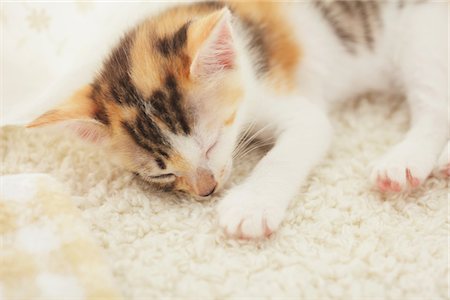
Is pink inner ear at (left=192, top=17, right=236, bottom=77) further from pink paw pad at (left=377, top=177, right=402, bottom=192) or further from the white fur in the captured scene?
pink paw pad at (left=377, top=177, right=402, bottom=192)

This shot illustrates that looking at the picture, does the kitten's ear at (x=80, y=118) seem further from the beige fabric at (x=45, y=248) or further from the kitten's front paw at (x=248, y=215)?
the kitten's front paw at (x=248, y=215)

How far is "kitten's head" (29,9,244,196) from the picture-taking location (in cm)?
116

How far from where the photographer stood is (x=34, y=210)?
1.15 m

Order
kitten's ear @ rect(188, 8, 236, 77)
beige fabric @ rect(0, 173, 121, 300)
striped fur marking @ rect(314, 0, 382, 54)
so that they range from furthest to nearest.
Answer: striped fur marking @ rect(314, 0, 382, 54)
kitten's ear @ rect(188, 8, 236, 77)
beige fabric @ rect(0, 173, 121, 300)

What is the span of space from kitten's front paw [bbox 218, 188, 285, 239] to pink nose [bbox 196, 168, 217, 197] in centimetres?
5

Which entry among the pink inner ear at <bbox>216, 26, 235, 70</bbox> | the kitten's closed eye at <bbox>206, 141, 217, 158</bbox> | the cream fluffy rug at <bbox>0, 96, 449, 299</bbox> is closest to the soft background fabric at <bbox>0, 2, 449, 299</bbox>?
the cream fluffy rug at <bbox>0, 96, 449, 299</bbox>

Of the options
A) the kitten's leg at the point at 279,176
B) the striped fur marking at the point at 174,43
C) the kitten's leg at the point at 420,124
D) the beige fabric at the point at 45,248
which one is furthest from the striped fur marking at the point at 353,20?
the beige fabric at the point at 45,248

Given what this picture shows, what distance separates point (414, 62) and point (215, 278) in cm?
97

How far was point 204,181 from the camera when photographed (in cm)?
120

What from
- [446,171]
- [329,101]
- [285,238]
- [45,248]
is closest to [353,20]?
[329,101]

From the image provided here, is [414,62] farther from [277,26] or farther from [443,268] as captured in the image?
[443,268]

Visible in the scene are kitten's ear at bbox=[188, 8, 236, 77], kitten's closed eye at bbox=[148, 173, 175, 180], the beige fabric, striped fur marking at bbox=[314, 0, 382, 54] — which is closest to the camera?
the beige fabric

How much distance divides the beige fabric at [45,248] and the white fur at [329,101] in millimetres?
298

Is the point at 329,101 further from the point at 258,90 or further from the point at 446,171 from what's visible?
the point at 446,171
